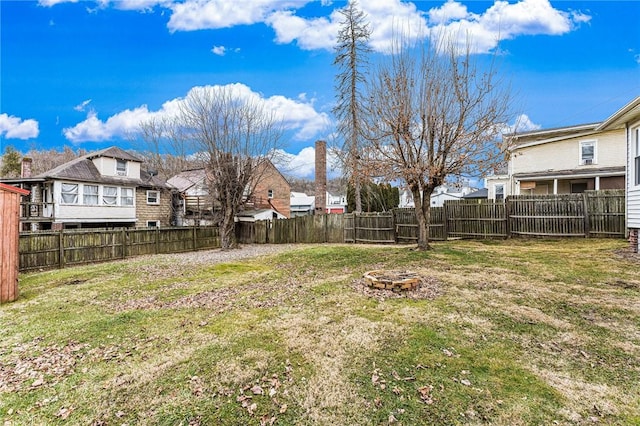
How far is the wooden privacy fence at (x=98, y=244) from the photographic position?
11.9 m

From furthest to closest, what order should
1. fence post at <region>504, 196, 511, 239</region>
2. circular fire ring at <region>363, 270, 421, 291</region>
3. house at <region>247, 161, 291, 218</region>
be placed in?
house at <region>247, 161, 291, 218</region>, fence post at <region>504, 196, 511, 239</region>, circular fire ring at <region>363, 270, 421, 291</region>

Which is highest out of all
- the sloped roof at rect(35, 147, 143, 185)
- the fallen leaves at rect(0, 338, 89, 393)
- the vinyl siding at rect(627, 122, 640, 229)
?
the sloped roof at rect(35, 147, 143, 185)

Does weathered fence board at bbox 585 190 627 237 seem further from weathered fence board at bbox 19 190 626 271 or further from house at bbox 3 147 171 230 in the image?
house at bbox 3 147 171 230

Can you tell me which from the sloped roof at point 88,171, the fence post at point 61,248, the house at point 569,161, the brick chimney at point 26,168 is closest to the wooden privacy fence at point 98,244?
the fence post at point 61,248

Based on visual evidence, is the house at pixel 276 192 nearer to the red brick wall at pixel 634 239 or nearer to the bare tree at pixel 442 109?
the bare tree at pixel 442 109

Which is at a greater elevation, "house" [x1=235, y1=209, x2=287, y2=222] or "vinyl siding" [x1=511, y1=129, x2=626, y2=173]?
"vinyl siding" [x1=511, y1=129, x2=626, y2=173]

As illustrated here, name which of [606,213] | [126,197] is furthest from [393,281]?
[126,197]

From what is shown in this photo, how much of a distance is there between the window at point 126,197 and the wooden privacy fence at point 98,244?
268 inches

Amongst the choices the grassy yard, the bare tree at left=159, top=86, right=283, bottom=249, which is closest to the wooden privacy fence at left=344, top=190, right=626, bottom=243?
the grassy yard

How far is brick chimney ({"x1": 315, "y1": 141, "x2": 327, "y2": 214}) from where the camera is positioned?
2364 centimetres

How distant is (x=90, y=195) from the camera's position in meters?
20.0

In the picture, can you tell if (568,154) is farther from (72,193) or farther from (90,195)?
(72,193)

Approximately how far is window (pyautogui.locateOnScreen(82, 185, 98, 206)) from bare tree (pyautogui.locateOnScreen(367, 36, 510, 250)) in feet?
62.7

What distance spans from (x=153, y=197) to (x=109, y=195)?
3001 millimetres
